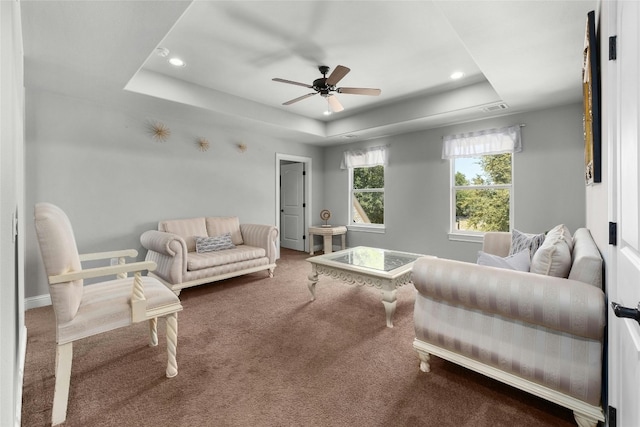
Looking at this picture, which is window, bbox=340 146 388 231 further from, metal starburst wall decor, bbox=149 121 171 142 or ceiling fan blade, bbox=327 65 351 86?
metal starburst wall decor, bbox=149 121 171 142

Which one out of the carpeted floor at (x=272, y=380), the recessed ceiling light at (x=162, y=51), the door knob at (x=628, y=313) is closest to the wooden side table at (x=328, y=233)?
the carpeted floor at (x=272, y=380)

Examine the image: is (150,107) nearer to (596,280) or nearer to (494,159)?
(596,280)

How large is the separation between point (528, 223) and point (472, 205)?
76cm

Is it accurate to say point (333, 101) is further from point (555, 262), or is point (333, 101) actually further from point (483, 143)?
point (555, 262)

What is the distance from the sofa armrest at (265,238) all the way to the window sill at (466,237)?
111 inches

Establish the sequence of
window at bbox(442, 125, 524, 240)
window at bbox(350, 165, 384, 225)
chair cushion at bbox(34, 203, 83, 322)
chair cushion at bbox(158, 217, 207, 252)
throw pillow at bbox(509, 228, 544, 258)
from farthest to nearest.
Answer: window at bbox(350, 165, 384, 225)
window at bbox(442, 125, 524, 240)
chair cushion at bbox(158, 217, 207, 252)
throw pillow at bbox(509, 228, 544, 258)
chair cushion at bbox(34, 203, 83, 322)

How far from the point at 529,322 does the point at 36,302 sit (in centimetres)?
447

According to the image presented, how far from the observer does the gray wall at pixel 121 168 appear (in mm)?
3100

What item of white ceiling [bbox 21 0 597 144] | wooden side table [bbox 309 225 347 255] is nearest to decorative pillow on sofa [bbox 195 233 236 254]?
white ceiling [bbox 21 0 597 144]

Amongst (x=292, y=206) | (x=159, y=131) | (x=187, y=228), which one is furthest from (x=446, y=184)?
(x=159, y=131)

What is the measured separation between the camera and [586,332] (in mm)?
1255

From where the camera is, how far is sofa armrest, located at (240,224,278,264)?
4152 millimetres

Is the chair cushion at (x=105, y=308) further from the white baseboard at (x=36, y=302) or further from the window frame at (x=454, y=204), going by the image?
the window frame at (x=454, y=204)

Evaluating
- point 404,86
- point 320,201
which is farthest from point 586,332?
point 320,201
